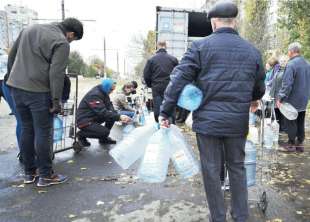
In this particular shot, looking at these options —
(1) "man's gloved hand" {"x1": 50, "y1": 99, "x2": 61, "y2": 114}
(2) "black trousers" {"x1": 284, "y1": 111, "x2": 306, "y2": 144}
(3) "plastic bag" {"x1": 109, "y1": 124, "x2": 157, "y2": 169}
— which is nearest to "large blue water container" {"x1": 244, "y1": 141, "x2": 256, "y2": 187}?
(3) "plastic bag" {"x1": 109, "y1": 124, "x2": 157, "y2": 169}

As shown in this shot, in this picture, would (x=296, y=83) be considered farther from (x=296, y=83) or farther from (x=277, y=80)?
(x=277, y=80)

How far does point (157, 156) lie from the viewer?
3.50m

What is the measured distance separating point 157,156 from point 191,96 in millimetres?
836

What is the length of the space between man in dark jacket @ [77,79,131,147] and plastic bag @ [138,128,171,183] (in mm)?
2822

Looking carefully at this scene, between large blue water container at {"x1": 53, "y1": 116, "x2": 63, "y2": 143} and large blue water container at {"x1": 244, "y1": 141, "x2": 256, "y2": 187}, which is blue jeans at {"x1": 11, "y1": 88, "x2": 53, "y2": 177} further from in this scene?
large blue water container at {"x1": 244, "y1": 141, "x2": 256, "y2": 187}

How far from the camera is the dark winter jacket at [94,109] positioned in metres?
6.25

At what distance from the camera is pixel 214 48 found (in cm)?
289

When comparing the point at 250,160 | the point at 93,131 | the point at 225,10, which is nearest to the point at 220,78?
the point at 225,10

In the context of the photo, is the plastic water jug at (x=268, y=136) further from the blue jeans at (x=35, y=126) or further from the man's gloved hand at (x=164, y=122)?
the blue jeans at (x=35, y=126)

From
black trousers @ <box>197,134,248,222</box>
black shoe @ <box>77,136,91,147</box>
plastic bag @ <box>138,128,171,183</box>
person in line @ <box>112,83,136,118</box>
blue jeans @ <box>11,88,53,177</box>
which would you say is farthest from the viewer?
person in line @ <box>112,83,136,118</box>

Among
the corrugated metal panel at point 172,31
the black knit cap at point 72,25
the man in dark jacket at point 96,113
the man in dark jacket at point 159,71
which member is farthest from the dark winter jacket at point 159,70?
the corrugated metal panel at point 172,31

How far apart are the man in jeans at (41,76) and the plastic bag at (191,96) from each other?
182cm

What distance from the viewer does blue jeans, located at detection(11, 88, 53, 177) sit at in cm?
425

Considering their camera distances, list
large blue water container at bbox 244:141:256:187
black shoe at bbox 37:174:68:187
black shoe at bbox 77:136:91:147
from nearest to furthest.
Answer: large blue water container at bbox 244:141:256:187
black shoe at bbox 37:174:68:187
black shoe at bbox 77:136:91:147
